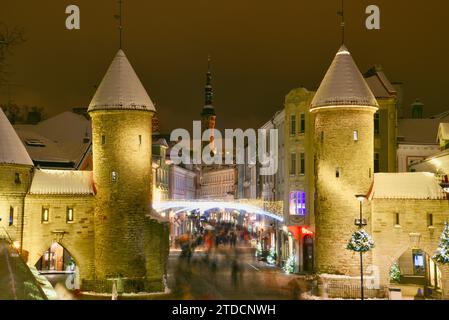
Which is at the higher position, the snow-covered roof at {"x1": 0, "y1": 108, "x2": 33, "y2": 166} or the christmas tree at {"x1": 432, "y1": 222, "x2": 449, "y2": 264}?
the snow-covered roof at {"x1": 0, "y1": 108, "x2": 33, "y2": 166}

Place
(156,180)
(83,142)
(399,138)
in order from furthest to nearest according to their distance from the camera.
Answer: (156,180) < (83,142) < (399,138)

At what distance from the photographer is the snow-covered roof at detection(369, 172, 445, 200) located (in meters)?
36.6

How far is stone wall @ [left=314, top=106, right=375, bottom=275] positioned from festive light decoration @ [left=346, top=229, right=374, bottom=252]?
273cm

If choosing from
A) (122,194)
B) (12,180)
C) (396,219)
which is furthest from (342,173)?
(12,180)

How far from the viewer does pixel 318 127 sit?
126ft

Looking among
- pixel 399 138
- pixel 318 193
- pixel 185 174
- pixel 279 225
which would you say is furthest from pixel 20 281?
pixel 185 174

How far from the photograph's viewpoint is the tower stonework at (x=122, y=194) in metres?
39.0

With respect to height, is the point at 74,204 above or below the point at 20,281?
above

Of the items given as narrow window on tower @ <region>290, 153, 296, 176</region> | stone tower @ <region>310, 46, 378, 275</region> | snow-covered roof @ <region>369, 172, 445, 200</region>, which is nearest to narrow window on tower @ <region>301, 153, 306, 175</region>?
narrow window on tower @ <region>290, 153, 296, 176</region>

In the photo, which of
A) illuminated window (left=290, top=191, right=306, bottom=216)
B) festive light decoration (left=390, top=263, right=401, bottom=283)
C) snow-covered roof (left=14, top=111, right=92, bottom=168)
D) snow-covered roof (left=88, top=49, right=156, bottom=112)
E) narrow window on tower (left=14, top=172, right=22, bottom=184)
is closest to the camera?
narrow window on tower (left=14, top=172, right=22, bottom=184)

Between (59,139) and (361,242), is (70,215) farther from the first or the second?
(59,139)

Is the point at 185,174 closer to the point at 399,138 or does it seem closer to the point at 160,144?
the point at 160,144

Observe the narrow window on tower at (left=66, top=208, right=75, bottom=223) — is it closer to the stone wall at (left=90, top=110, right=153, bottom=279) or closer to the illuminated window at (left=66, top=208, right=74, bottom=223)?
the illuminated window at (left=66, top=208, right=74, bottom=223)

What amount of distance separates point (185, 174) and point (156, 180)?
34.2 m
